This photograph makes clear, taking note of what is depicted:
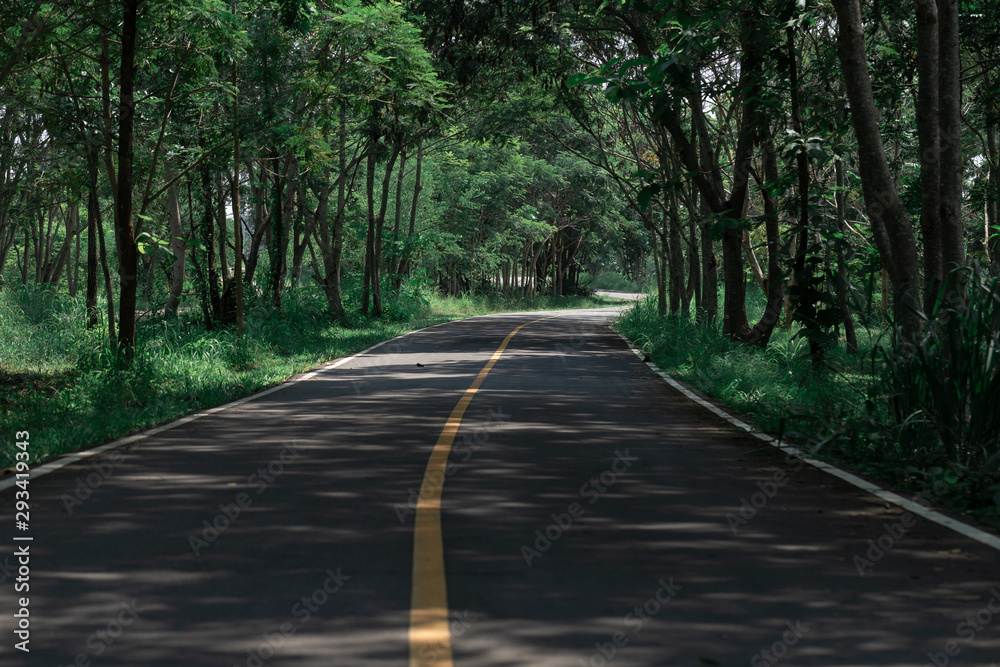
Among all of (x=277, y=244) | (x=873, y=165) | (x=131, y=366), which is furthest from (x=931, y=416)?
(x=277, y=244)

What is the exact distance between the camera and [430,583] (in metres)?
4.94

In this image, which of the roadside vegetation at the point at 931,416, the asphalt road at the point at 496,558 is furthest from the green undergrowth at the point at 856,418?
the asphalt road at the point at 496,558

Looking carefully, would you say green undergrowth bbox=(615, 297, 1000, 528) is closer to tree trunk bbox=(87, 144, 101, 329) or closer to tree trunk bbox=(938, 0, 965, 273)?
tree trunk bbox=(938, 0, 965, 273)

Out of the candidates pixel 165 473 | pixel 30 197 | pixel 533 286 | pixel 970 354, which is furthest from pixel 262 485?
pixel 533 286

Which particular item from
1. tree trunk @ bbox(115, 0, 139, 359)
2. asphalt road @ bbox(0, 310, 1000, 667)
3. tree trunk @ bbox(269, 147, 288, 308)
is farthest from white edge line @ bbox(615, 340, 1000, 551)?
tree trunk @ bbox(269, 147, 288, 308)

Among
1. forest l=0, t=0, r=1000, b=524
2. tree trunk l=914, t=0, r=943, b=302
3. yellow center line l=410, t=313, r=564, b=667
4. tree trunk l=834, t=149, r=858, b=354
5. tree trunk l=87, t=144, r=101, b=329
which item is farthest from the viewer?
tree trunk l=87, t=144, r=101, b=329

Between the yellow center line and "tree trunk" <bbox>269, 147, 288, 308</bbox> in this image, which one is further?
"tree trunk" <bbox>269, 147, 288, 308</bbox>

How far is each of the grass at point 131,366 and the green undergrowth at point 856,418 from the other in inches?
268

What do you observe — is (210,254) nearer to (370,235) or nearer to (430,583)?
(370,235)

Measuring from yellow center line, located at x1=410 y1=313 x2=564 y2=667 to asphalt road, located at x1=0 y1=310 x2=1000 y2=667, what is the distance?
0.05 meters

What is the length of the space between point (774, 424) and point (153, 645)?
25.8ft

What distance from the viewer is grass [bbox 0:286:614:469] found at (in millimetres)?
10797

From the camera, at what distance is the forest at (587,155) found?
31.0 feet

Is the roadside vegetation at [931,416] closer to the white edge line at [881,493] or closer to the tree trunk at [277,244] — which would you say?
the white edge line at [881,493]
